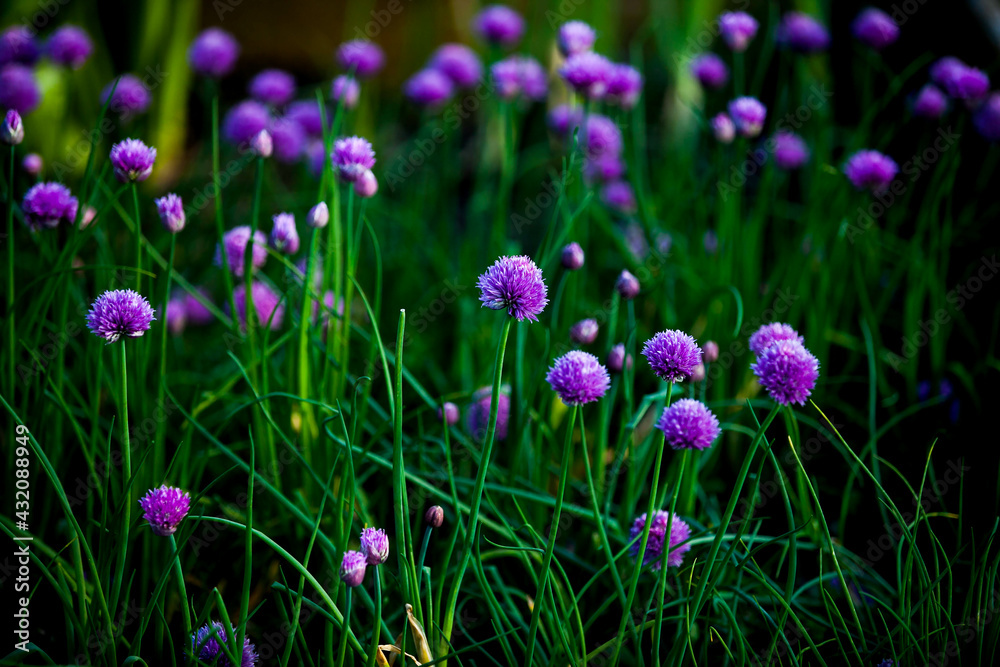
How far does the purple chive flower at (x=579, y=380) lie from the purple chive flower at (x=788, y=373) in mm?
175

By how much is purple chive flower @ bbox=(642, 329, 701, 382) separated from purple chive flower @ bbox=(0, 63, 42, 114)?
161 centimetres

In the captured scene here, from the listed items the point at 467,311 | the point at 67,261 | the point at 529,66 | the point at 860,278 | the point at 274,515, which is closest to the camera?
the point at 67,261

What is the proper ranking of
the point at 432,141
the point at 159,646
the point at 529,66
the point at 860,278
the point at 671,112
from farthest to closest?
1. the point at 671,112
2. the point at 432,141
3. the point at 529,66
4. the point at 860,278
5. the point at 159,646

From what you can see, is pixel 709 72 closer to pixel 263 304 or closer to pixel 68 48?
pixel 263 304

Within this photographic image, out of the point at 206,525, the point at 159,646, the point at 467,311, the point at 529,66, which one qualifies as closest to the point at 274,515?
the point at 206,525

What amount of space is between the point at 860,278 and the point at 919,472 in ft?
1.31

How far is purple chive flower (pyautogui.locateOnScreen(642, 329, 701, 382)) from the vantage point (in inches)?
33.2

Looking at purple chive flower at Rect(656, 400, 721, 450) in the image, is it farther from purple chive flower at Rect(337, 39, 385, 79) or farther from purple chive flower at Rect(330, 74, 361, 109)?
purple chive flower at Rect(337, 39, 385, 79)

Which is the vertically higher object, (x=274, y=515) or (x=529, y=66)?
(x=529, y=66)

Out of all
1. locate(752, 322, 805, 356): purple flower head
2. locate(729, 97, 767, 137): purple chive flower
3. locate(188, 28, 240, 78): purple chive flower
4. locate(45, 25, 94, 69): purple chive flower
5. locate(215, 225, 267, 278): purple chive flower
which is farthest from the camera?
locate(188, 28, 240, 78): purple chive flower

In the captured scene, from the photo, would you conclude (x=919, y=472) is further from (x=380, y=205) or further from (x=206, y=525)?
(x=380, y=205)

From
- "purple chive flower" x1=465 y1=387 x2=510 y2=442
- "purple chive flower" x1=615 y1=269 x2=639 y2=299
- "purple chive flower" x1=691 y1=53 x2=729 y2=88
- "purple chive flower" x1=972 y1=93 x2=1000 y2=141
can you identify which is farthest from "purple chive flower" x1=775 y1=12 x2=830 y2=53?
"purple chive flower" x1=465 y1=387 x2=510 y2=442

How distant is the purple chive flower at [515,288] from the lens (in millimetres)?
836

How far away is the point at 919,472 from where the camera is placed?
4.37ft
